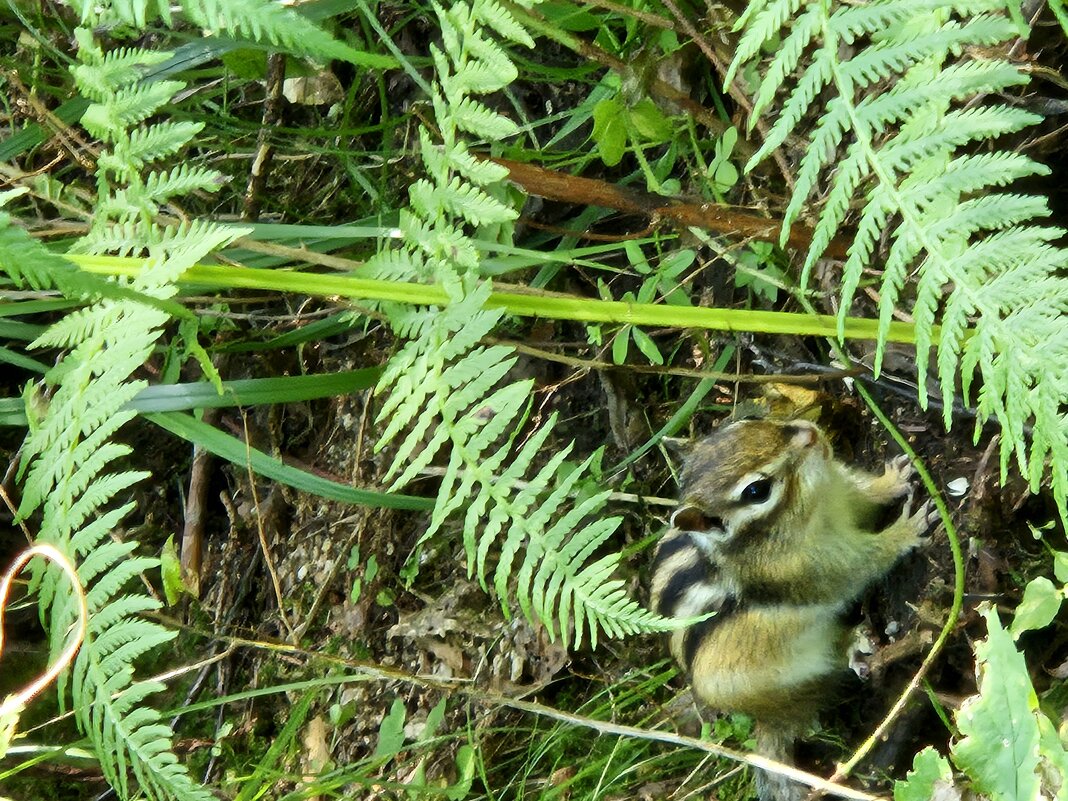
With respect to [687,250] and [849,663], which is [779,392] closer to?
[687,250]

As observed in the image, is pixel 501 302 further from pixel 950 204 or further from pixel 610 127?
pixel 950 204

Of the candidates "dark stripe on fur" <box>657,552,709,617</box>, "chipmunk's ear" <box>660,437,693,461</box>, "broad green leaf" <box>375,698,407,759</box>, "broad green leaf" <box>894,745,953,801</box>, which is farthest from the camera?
"broad green leaf" <box>375,698,407,759</box>

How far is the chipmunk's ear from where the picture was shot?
312 centimetres

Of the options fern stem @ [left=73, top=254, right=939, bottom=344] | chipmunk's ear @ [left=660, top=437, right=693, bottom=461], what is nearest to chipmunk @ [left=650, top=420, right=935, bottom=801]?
chipmunk's ear @ [left=660, top=437, right=693, bottom=461]

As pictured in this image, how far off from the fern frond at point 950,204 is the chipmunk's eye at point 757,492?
101cm

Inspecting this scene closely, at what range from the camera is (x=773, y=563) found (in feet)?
9.82

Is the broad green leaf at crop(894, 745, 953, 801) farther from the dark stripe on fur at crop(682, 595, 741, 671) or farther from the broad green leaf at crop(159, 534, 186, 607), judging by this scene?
the broad green leaf at crop(159, 534, 186, 607)

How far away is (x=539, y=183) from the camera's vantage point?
8.86 feet

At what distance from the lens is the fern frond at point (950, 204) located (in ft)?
5.55

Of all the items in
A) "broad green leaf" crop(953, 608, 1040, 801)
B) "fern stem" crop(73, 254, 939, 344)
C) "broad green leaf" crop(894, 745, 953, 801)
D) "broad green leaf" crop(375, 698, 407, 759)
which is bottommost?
"broad green leaf" crop(375, 698, 407, 759)

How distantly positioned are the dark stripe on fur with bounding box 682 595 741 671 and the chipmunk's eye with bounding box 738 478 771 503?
30cm

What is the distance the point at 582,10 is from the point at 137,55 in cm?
105

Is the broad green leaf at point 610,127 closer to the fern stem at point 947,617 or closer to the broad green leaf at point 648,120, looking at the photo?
the broad green leaf at point 648,120

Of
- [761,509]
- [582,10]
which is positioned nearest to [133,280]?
[582,10]
